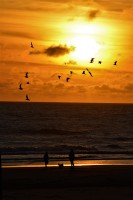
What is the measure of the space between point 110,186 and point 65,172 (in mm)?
5999

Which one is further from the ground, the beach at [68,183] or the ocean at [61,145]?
the ocean at [61,145]

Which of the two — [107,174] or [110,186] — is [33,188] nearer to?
[110,186]

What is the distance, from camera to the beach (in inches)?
1134

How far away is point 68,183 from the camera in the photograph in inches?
1299

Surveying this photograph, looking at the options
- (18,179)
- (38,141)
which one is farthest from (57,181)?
(38,141)

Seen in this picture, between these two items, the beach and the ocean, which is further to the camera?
the ocean

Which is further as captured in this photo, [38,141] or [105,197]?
[38,141]

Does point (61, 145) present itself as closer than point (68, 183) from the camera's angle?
No

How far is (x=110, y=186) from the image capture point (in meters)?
32.2

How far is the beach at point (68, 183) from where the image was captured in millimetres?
28797

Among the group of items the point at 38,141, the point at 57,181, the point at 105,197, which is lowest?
the point at 105,197

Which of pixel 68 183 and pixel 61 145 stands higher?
pixel 61 145

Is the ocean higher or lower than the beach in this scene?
higher

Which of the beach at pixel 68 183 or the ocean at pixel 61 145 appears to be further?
the ocean at pixel 61 145
